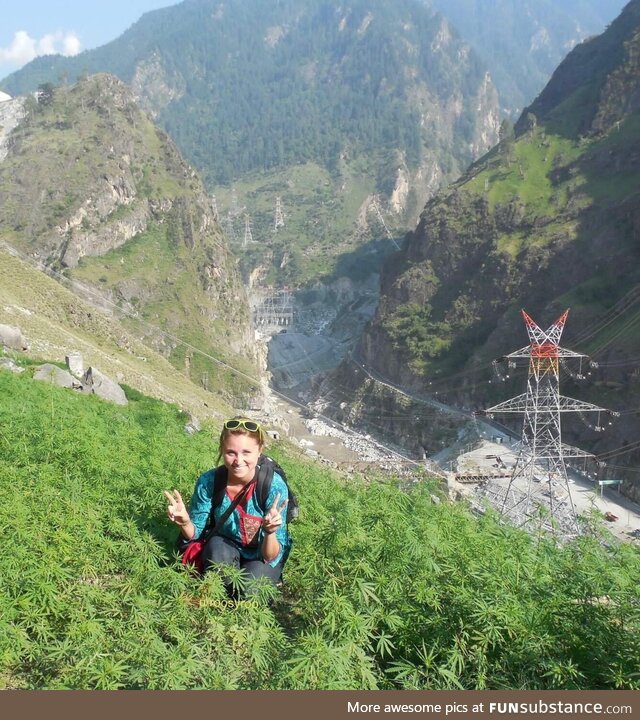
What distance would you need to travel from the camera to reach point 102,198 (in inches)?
3455

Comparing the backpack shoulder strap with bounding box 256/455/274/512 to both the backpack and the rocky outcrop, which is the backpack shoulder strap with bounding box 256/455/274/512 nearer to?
the backpack

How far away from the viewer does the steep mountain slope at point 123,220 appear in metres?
80.1

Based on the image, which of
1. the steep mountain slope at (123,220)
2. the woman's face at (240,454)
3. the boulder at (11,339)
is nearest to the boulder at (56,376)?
the boulder at (11,339)

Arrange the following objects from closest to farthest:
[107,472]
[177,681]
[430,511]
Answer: [177,681] → [107,472] → [430,511]

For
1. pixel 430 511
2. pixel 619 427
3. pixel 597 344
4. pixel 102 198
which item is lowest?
pixel 430 511

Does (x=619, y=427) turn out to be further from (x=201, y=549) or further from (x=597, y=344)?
(x=201, y=549)

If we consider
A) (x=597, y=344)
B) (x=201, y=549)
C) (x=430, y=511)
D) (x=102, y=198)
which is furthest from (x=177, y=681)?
(x=102, y=198)

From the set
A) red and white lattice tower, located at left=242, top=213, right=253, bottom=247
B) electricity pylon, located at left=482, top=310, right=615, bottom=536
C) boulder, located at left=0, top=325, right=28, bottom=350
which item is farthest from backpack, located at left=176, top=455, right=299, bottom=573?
red and white lattice tower, located at left=242, top=213, right=253, bottom=247

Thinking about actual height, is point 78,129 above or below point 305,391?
above

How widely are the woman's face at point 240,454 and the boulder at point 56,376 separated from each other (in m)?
16.2

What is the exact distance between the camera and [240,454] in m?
5.74

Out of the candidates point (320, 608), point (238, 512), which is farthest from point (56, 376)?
point (320, 608)

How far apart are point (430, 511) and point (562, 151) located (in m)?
93.4

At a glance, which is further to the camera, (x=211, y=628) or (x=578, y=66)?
(x=578, y=66)
